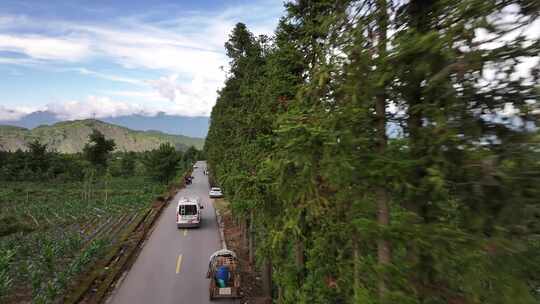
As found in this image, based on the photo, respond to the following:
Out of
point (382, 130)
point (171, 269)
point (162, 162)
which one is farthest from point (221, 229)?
point (162, 162)

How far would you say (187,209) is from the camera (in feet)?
84.8

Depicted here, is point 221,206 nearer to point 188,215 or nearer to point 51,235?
point 188,215

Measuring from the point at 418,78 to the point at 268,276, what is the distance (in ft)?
37.7

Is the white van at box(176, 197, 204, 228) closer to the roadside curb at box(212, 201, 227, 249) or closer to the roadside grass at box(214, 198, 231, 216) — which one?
the roadside curb at box(212, 201, 227, 249)

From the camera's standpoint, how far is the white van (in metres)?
25.2

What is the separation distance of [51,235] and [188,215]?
9751 millimetres

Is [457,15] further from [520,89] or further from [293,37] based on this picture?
[293,37]

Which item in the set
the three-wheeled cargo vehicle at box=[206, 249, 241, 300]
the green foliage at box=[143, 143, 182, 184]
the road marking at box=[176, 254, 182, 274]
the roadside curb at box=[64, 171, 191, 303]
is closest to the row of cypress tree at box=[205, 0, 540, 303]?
the three-wheeled cargo vehicle at box=[206, 249, 241, 300]

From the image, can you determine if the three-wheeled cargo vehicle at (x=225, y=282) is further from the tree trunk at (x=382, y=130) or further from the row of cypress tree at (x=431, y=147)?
the tree trunk at (x=382, y=130)

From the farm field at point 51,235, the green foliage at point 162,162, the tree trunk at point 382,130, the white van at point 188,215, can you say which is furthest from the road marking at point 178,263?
the green foliage at point 162,162

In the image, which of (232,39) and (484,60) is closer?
(484,60)

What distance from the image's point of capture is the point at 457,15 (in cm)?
338

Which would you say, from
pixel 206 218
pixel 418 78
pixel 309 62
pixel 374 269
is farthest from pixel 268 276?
pixel 206 218

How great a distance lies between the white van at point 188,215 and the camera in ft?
82.6
